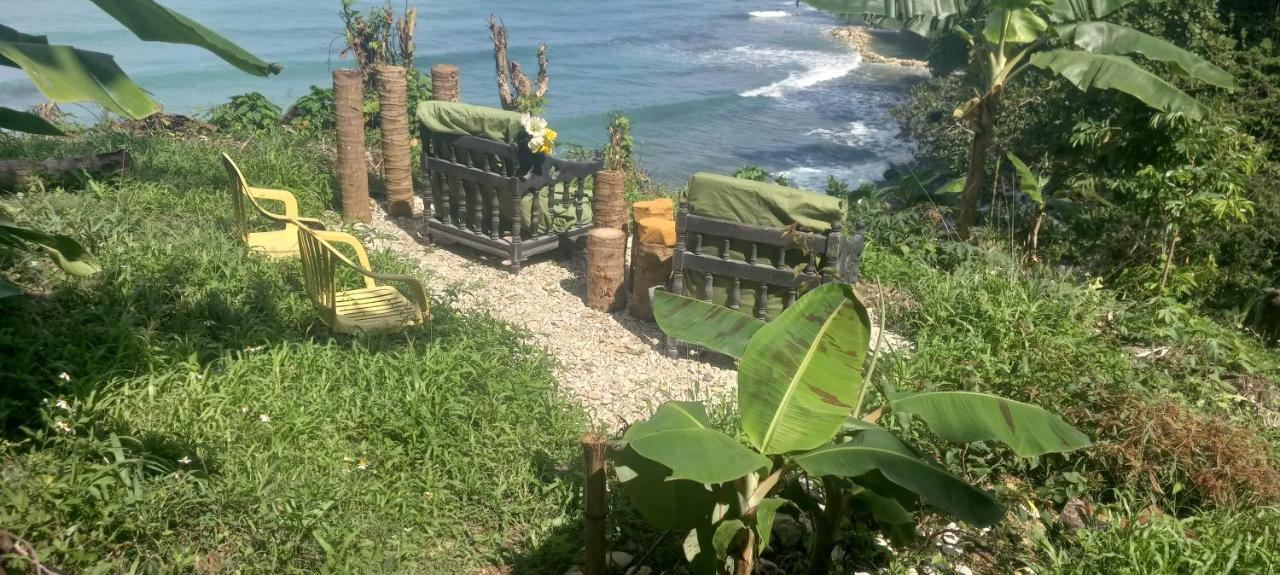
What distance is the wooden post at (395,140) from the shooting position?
8.79 metres

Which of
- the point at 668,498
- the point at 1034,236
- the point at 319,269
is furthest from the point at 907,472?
the point at 1034,236

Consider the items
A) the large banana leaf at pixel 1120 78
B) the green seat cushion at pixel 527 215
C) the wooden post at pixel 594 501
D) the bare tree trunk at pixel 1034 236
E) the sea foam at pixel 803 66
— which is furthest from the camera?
the sea foam at pixel 803 66

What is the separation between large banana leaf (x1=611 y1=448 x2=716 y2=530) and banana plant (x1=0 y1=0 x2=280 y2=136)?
2085 mm

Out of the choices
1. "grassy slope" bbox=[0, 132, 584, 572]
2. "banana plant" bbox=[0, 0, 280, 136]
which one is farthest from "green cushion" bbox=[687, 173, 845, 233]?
"banana plant" bbox=[0, 0, 280, 136]

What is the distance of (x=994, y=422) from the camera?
367 cm

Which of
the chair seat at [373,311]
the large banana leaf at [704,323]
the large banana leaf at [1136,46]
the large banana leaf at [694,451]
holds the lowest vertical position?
the chair seat at [373,311]

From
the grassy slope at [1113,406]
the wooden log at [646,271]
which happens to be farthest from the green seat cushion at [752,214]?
the grassy slope at [1113,406]

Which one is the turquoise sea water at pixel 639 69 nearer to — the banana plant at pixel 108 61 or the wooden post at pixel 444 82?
the wooden post at pixel 444 82

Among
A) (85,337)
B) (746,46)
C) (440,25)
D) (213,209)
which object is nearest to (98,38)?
(440,25)

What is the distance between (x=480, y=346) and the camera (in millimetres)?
6094

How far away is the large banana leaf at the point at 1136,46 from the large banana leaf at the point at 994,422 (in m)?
5.53

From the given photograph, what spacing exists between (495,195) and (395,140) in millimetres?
1449

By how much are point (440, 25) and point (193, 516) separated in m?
30.0

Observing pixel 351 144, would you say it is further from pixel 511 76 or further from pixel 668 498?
pixel 668 498
